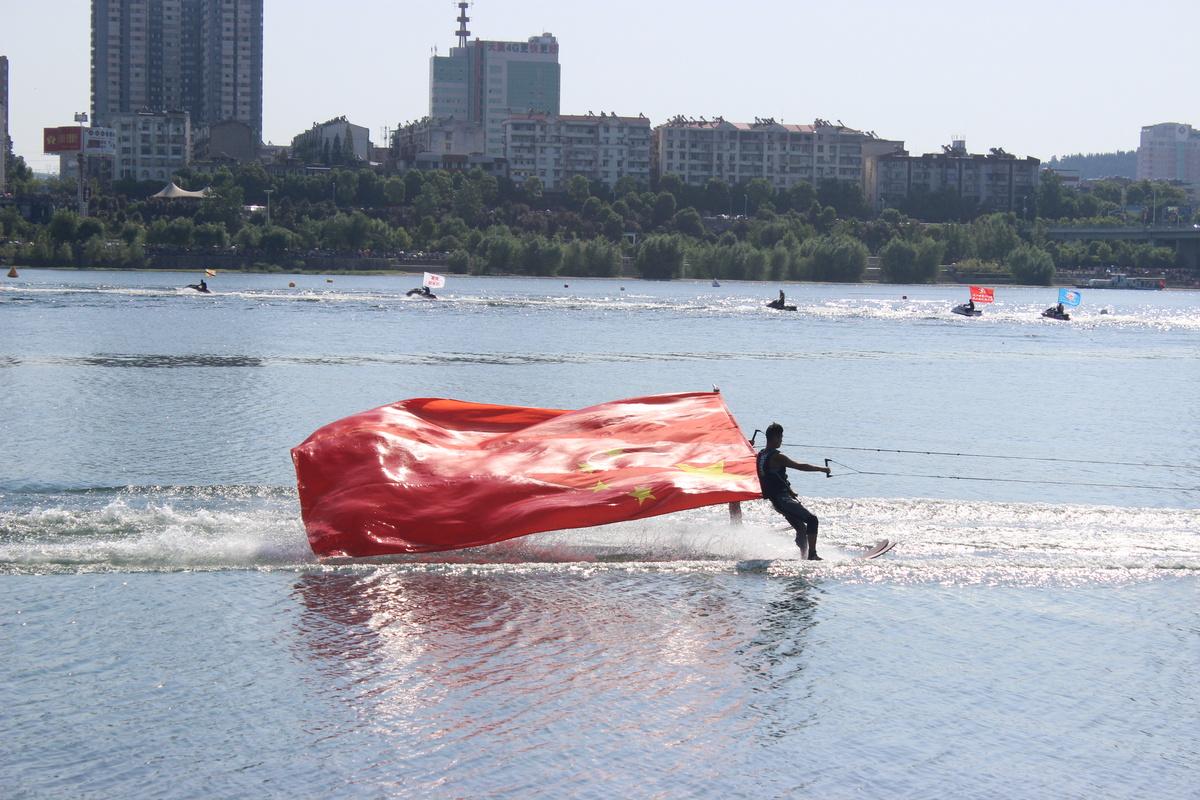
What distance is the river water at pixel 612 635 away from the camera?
15.3 m

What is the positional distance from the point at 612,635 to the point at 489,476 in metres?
4.48

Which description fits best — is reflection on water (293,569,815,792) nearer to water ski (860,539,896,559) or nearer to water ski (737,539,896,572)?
water ski (737,539,896,572)

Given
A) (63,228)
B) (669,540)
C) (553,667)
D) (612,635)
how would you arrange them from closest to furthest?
(553,667) < (612,635) < (669,540) < (63,228)

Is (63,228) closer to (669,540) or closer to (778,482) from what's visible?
(669,540)

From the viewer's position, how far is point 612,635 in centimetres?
1980

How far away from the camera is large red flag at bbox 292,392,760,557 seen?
22.6 meters

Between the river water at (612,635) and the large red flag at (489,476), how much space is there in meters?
0.79

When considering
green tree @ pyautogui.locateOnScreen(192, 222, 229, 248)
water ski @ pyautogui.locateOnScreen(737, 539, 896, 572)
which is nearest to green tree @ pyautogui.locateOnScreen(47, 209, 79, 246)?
green tree @ pyautogui.locateOnScreen(192, 222, 229, 248)

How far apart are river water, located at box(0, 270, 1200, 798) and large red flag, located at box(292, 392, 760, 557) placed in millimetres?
793

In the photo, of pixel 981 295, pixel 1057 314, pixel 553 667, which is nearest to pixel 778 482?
pixel 553 667

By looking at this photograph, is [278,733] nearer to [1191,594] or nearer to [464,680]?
[464,680]

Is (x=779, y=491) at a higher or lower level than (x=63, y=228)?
lower

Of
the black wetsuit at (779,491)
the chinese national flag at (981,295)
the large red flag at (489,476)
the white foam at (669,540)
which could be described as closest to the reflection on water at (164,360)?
the white foam at (669,540)

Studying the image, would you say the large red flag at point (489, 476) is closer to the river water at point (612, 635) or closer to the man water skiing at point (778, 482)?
the man water skiing at point (778, 482)
